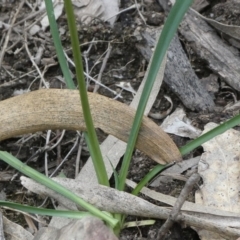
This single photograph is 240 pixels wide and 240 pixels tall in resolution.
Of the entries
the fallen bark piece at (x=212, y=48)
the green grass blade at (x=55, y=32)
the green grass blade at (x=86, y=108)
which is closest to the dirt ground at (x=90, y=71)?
the fallen bark piece at (x=212, y=48)

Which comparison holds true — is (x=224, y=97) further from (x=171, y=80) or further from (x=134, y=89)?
(x=134, y=89)

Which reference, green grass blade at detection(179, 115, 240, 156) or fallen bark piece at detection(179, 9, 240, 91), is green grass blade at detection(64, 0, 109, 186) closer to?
green grass blade at detection(179, 115, 240, 156)

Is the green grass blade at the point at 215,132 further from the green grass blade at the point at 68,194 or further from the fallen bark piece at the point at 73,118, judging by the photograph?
the green grass blade at the point at 68,194

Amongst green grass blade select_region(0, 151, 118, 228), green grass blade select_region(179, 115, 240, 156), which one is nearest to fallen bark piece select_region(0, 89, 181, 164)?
green grass blade select_region(179, 115, 240, 156)

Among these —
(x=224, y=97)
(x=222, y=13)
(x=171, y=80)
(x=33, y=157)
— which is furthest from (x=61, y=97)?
(x=222, y=13)

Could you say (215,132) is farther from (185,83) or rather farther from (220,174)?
(185,83)
